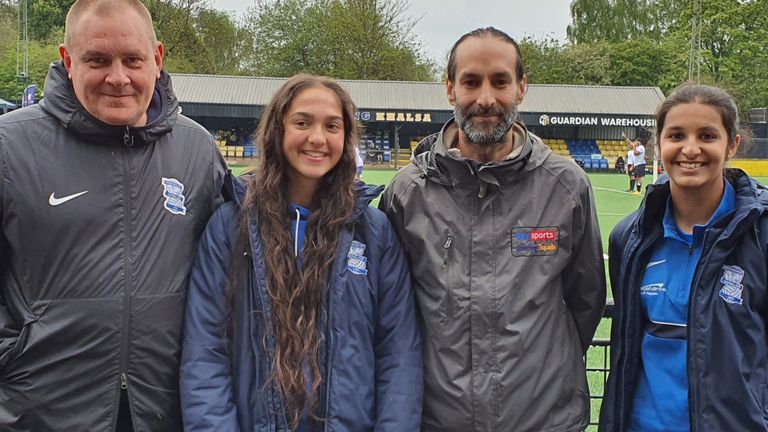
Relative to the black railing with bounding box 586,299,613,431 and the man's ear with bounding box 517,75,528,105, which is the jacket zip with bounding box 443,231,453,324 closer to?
the man's ear with bounding box 517,75,528,105

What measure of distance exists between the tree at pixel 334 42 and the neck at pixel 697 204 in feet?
165

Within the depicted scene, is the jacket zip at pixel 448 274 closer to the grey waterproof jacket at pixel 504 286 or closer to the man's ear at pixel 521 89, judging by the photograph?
the grey waterproof jacket at pixel 504 286

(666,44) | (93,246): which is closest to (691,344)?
(93,246)

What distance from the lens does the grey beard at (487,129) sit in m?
2.92

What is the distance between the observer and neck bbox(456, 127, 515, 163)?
117 inches

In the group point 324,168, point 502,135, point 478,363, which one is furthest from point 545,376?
point 324,168

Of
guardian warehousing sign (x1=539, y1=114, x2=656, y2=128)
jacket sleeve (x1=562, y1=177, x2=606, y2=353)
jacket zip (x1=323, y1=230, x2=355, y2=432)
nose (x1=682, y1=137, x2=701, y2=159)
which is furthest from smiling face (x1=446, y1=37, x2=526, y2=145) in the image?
guardian warehousing sign (x1=539, y1=114, x2=656, y2=128)

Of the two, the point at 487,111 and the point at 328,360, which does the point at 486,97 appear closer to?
the point at 487,111

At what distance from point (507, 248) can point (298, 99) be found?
100 centimetres

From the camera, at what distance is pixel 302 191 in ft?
9.41

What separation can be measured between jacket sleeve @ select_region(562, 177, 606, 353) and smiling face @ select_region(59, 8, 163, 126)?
1.79 m

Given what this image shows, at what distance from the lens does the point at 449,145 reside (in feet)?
10.0

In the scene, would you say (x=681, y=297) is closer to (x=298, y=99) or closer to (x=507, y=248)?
(x=507, y=248)

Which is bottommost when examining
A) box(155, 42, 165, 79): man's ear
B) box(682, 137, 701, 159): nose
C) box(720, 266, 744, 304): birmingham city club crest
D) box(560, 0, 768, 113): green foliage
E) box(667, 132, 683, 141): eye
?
box(720, 266, 744, 304): birmingham city club crest
